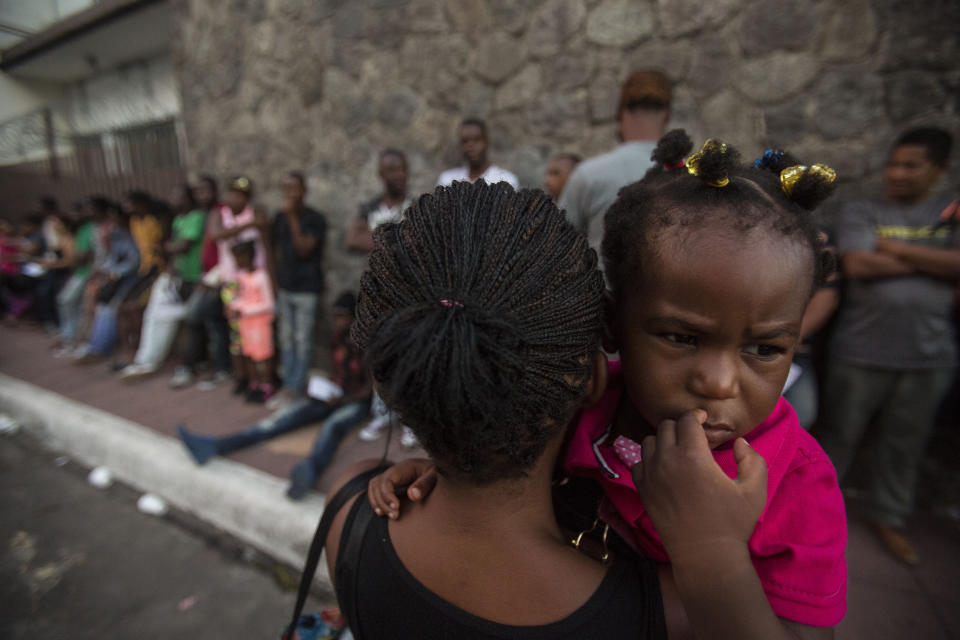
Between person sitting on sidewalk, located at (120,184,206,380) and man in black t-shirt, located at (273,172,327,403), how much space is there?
126cm

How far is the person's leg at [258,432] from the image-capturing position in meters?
3.27

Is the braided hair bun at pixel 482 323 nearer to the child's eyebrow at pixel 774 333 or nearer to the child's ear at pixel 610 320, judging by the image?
the child's ear at pixel 610 320

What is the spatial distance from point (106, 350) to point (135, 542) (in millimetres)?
4209

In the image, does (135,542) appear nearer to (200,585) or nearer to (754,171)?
(200,585)

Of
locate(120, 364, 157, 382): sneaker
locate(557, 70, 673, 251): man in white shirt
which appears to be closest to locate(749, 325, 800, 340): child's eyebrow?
locate(557, 70, 673, 251): man in white shirt

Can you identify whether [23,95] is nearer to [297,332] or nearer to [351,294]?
[297,332]

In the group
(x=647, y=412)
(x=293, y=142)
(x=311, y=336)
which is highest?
(x=293, y=142)

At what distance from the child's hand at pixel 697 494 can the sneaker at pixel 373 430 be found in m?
3.26

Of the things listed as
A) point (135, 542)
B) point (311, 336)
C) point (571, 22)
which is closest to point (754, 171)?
point (571, 22)

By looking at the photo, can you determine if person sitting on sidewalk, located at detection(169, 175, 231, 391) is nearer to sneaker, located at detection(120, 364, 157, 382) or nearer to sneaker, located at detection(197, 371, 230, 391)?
sneaker, located at detection(197, 371, 230, 391)

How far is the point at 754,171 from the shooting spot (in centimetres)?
94

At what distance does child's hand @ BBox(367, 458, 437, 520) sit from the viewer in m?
0.91

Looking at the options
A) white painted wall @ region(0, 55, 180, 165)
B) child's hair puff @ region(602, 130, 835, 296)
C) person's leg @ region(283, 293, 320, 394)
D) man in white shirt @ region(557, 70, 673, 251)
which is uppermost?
white painted wall @ region(0, 55, 180, 165)

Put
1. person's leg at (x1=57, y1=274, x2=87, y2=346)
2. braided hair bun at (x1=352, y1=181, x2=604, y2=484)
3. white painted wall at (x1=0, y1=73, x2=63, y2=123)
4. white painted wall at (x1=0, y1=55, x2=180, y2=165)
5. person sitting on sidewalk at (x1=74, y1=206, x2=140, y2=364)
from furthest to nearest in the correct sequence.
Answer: white painted wall at (x1=0, y1=73, x2=63, y2=123)
white painted wall at (x1=0, y1=55, x2=180, y2=165)
person's leg at (x1=57, y1=274, x2=87, y2=346)
person sitting on sidewalk at (x1=74, y1=206, x2=140, y2=364)
braided hair bun at (x1=352, y1=181, x2=604, y2=484)
